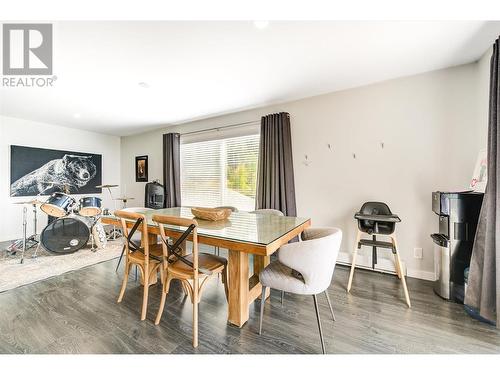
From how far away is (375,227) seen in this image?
224 cm

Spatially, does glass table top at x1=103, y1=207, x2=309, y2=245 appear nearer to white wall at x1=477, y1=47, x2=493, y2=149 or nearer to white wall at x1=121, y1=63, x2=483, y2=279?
white wall at x1=121, y1=63, x2=483, y2=279

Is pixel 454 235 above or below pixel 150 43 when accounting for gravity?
below

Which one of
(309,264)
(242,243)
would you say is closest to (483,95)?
(309,264)

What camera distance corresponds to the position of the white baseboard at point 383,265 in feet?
7.93

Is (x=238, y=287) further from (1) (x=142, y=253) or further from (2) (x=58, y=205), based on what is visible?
(2) (x=58, y=205)

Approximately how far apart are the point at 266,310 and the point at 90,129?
5587 mm

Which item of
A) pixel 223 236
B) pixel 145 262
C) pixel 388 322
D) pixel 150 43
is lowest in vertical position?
pixel 388 322

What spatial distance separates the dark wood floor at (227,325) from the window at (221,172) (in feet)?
6.18

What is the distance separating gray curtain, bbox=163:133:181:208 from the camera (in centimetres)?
435

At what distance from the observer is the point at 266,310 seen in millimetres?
1853

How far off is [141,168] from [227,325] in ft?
15.3

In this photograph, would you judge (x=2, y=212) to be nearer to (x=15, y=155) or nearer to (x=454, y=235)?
(x=15, y=155)
